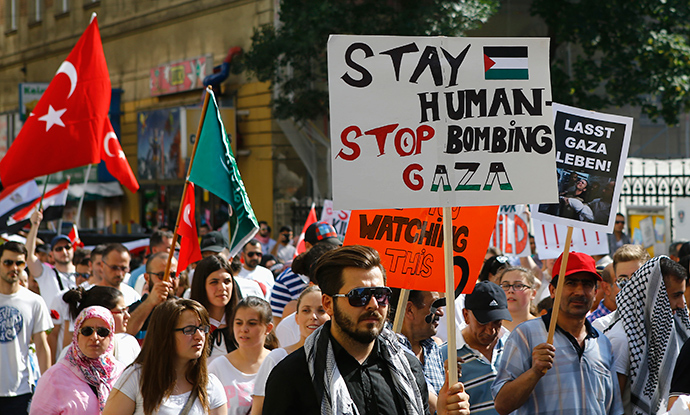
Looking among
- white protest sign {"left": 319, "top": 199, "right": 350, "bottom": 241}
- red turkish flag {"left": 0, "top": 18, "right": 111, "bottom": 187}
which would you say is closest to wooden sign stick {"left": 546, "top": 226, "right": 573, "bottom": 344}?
red turkish flag {"left": 0, "top": 18, "right": 111, "bottom": 187}

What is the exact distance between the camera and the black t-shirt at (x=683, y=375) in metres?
3.94

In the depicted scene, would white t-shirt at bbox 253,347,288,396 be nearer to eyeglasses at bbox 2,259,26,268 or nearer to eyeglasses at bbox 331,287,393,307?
eyeglasses at bbox 331,287,393,307

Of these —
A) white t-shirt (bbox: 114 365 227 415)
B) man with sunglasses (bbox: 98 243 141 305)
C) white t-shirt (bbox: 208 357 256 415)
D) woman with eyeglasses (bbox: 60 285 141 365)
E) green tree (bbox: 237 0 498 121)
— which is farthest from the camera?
green tree (bbox: 237 0 498 121)

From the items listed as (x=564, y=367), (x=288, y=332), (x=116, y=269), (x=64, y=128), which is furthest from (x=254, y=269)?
(x=564, y=367)

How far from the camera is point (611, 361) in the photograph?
4836mm

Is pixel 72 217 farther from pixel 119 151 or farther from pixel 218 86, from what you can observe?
pixel 119 151

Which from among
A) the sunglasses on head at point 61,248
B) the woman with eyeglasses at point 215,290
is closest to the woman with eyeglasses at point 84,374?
the woman with eyeglasses at point 215,290

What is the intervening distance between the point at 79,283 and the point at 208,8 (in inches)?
623

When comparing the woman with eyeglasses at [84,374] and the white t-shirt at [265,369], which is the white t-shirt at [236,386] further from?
the woman with eyeglasses at [84,374]

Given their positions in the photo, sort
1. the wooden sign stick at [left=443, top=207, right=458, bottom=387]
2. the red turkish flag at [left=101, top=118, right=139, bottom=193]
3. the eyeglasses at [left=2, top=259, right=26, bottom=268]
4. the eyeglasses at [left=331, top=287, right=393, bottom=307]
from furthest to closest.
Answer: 1. the red turkish flag at [left=101, top=118, right=139, bottom=193]
2. the eyeglasses at [left=2, top=259, right=26, bottom=268]
3. the wooden sign stick at [left=443, top=207, right=458, bottom=387]
4. the eyeglasses at [left=331, top=287, right=393, bottom=307]

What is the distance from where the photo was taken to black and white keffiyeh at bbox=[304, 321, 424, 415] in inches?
129

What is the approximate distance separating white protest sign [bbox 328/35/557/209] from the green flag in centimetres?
385

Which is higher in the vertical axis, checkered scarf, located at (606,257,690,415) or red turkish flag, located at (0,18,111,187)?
red turkish flag, located at (0,18,111,187)

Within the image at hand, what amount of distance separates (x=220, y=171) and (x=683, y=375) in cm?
468
